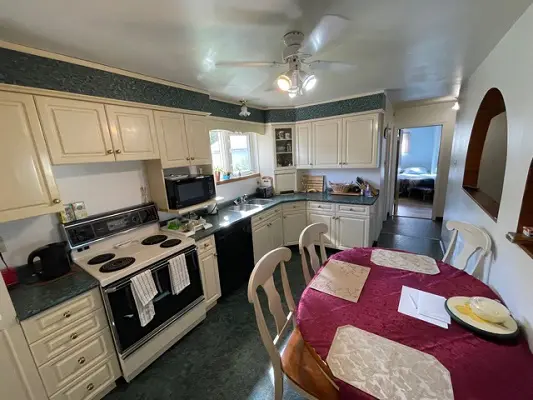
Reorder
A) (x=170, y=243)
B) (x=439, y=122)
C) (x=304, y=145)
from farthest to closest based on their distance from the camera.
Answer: (x=439, y=122), (x=304, y=145), (x=170, y=243)

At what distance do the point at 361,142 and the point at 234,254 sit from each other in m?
Result: 2.42

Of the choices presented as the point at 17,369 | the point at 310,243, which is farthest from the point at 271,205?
the point at 17,369

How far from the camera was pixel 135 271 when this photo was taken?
172 centimetres

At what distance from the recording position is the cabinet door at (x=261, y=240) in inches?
121

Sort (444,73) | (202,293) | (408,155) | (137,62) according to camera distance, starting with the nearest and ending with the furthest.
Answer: (137,62)
(202,293)
(444,73)
(408,155)

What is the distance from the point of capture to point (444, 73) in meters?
2.46

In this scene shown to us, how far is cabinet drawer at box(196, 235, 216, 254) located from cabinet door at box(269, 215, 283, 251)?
1.16 metres

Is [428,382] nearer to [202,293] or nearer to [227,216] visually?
[202,293]

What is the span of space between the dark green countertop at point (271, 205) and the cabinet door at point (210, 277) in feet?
0.83

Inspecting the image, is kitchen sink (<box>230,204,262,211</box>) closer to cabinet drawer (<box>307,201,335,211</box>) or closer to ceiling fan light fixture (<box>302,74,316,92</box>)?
cabinet drawer (<box>307,201,335,211</box>)

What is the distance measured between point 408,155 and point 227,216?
8.07m

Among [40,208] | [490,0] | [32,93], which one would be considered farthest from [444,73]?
[40,208]

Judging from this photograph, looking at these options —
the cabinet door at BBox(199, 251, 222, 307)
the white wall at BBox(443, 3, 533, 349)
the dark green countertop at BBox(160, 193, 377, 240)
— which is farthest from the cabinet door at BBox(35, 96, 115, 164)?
the white wall at BBox(443, 3, 533, 349)

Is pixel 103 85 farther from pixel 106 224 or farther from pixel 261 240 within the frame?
pixel 261 240
